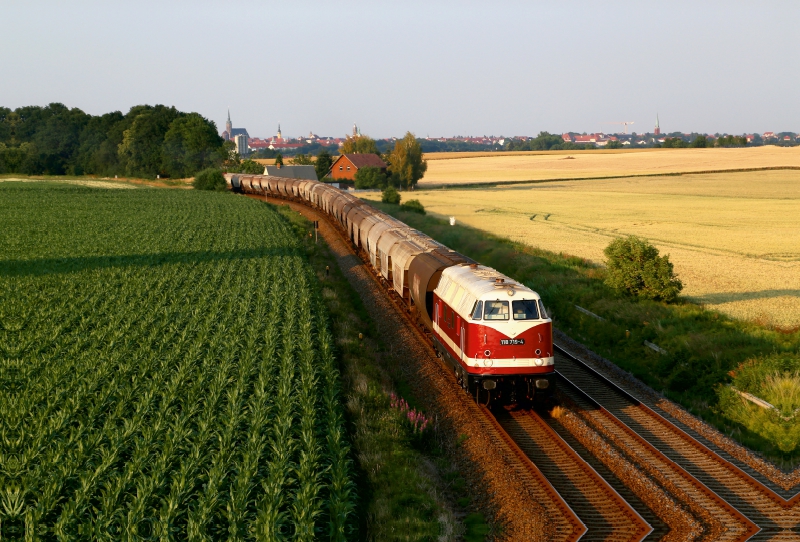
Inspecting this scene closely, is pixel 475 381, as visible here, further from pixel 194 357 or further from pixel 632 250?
pixel 632 250

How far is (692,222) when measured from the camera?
60.2 metres

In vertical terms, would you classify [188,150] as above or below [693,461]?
above

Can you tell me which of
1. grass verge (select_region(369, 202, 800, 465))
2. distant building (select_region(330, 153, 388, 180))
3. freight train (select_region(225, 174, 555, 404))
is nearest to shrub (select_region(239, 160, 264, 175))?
distant building (select_region(330, 153, 388, 180))

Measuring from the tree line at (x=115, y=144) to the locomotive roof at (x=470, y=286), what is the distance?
360 feet

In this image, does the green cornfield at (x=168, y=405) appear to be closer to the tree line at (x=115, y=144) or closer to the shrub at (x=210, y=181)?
the shrub at (x=210, y=181)

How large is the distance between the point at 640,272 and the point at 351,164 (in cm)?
10725

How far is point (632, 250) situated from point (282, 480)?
2099 centimetres

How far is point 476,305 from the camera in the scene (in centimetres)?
1825

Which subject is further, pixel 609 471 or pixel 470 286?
pixel 470 286

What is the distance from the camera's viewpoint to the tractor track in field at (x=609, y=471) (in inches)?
505

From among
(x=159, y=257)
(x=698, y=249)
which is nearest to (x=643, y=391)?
(x=159, y=257)

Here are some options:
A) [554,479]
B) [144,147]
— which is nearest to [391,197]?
[554,479]

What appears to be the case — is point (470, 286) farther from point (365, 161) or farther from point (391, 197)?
point (365, 161)

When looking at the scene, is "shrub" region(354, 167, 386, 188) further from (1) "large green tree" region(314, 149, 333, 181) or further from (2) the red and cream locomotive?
(2) the red and cream locomotive
